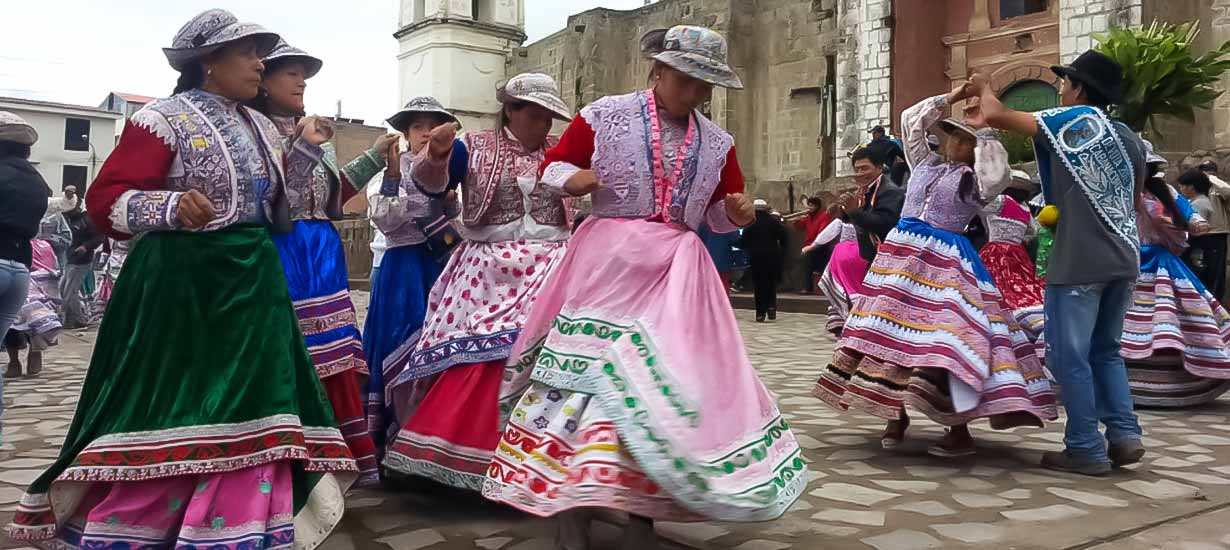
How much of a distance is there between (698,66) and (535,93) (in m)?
0.99

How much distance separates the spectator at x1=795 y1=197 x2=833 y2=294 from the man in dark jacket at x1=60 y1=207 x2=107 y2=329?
28.8 ft

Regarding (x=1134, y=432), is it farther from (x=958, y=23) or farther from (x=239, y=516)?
(x=958, y=23)

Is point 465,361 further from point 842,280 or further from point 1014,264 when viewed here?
point 842,280

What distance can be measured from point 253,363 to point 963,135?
3.49 metres

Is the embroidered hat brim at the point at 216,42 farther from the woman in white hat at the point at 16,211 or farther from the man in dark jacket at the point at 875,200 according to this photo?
the man in dark jacket at the point at 875,200

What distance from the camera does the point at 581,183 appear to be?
3.08 meters

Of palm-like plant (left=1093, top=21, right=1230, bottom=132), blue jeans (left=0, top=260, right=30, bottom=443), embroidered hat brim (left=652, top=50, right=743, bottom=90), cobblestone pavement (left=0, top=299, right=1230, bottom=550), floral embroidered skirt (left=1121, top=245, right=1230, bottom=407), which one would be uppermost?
palm-like plant (left=1093, top=21, right=1230, bottom=132)

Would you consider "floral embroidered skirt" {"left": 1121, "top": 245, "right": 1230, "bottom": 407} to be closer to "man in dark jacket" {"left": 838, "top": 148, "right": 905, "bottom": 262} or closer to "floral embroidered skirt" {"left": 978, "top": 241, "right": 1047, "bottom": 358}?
"floral embroidered skirt" {"left": 978, "top": 241, "right": 1047, "bottom": 358}

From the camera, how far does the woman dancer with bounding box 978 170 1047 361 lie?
6.02 m

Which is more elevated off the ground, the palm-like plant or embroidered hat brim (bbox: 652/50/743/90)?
the palm-like plant

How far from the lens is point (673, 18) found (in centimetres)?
2781

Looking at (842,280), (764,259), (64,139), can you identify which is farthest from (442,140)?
(64,139)

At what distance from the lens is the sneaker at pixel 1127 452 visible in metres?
4.39

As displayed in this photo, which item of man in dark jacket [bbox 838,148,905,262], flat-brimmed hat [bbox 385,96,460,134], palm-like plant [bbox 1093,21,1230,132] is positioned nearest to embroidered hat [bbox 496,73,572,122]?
flat-brimmed hat [bbox 385,96,460,134]
